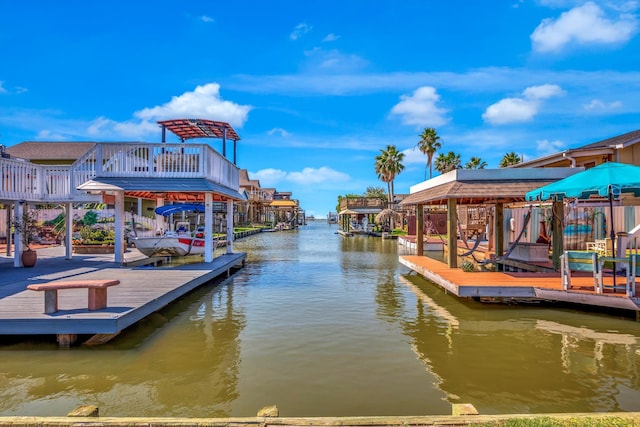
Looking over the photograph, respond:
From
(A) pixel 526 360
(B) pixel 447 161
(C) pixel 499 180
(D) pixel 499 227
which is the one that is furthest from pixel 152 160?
(B) pixel 447 161

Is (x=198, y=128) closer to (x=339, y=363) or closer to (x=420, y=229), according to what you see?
(x=420, y=229)

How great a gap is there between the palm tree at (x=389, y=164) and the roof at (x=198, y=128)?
127ft

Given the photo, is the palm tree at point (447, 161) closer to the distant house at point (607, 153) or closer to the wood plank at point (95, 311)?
the distant house at point (607, 153)

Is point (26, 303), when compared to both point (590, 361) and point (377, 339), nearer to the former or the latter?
point (377, 339)

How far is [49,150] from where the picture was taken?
41.9 m

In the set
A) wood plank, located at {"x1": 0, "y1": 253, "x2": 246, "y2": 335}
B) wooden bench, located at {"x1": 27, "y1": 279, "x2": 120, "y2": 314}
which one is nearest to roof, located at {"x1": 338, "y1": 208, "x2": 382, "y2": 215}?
Answer: wood plank, located at {"x1": 0, "y1": 253, "x2": 246, "y2": 335}

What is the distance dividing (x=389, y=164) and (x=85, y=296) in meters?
49.2

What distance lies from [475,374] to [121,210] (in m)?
12.2

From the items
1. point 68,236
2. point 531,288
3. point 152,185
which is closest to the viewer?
point 531,288

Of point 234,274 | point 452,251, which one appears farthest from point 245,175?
point 452,251

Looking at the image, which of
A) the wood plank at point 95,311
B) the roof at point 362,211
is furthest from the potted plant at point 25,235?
the roof at point 362,211

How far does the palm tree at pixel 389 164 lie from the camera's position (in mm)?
55469

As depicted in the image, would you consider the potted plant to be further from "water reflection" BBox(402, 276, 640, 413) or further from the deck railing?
"water reflection" BBox(402, 276, 640, 413)

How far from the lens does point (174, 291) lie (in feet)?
31.8
